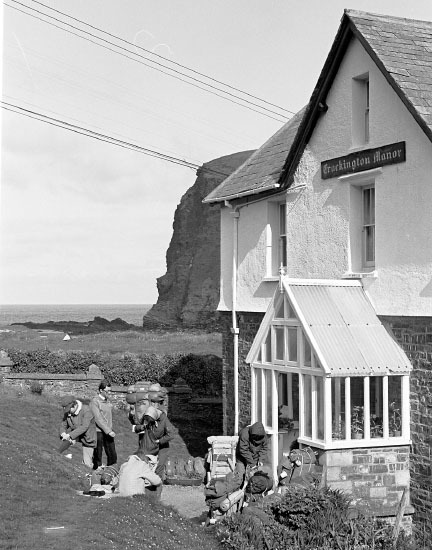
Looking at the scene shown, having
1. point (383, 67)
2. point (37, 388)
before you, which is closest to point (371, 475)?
point (383, 67)

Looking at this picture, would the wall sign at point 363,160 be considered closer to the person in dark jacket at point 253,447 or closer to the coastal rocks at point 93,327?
the person in dark jacket at point 253,447

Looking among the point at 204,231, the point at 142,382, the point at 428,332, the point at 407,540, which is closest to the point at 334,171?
the point at 428,332

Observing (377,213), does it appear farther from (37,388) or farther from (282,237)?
(37,388)

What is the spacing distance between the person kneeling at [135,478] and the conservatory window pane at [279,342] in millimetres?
4798

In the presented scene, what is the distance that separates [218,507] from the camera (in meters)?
13.9

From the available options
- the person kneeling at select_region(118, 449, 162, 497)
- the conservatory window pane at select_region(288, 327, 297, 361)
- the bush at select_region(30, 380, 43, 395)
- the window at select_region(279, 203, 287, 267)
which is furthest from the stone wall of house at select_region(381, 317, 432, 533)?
the bush at select_region(30, 380, 43, 395)

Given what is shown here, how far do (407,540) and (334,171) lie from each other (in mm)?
7883

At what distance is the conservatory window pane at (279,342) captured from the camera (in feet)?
59.1

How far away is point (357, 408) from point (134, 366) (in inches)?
518

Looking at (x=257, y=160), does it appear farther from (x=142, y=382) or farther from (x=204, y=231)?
(x=204, y=231)

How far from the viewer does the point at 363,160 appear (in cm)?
1772

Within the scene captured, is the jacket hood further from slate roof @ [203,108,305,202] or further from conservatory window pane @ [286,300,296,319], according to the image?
slate roof @ [203,108,305,202]

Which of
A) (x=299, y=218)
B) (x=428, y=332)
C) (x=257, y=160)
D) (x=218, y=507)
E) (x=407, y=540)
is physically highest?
(x=257, y=160)

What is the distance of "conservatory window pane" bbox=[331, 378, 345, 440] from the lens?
16453mm
